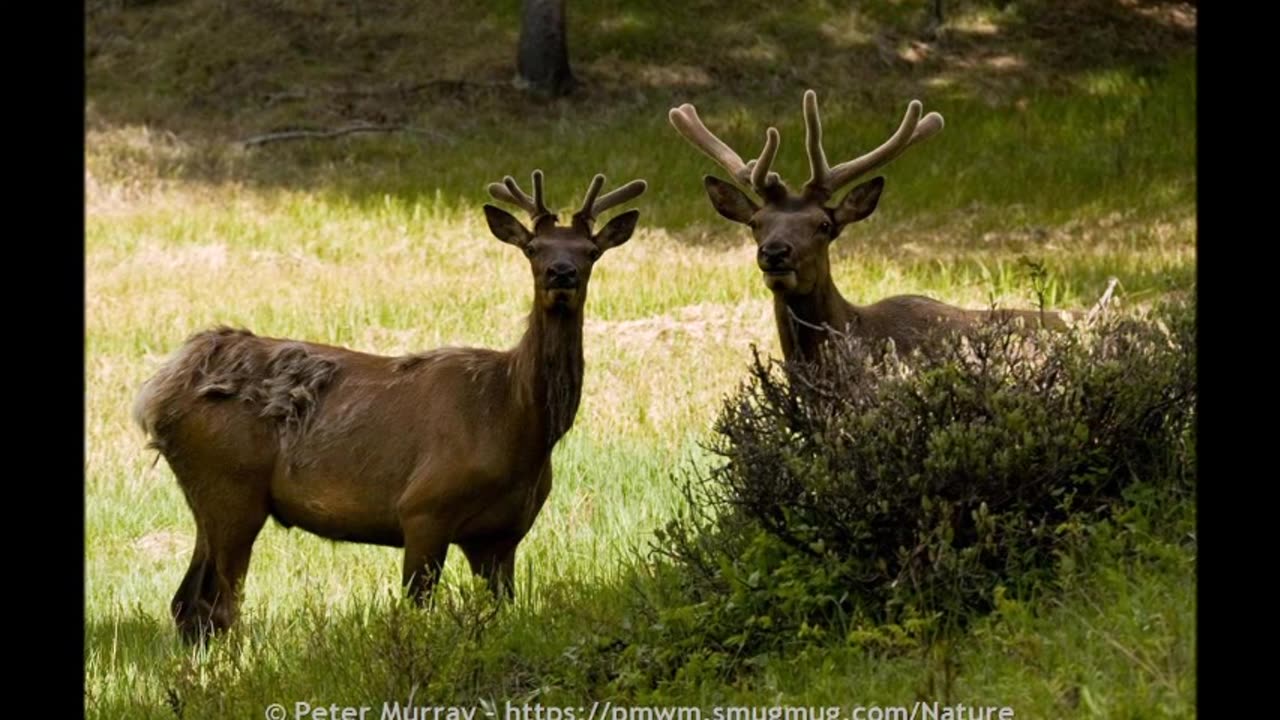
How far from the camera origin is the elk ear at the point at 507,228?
8047mm

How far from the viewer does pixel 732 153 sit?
8.94 metres

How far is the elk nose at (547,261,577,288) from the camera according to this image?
7605mm

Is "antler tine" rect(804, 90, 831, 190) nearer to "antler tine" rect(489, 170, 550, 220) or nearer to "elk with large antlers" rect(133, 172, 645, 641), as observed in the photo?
"elk with large antlers" rect(133, 172, 645, 641)

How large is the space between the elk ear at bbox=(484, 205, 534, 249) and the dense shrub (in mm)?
1387

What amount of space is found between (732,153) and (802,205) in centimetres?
84

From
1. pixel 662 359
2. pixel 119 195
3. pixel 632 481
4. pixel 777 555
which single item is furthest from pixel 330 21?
pixel 777 555

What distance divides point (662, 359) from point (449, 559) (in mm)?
3886

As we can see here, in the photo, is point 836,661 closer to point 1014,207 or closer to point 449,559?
point 449,559

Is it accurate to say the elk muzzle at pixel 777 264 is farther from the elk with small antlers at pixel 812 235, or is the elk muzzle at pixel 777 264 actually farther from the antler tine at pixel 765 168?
the antler tine at pixel 765 168

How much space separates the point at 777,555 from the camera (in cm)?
688

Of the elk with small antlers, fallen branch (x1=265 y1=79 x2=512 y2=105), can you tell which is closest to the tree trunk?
fallen branch (x1=265 y1=79 x2=512 y2=105)

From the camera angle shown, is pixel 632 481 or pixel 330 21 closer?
pixel 632 481

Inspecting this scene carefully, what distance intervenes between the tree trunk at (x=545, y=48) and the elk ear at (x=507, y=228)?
16.4 meters

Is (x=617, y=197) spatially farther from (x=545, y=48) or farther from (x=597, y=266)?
(x=545, y=48)
